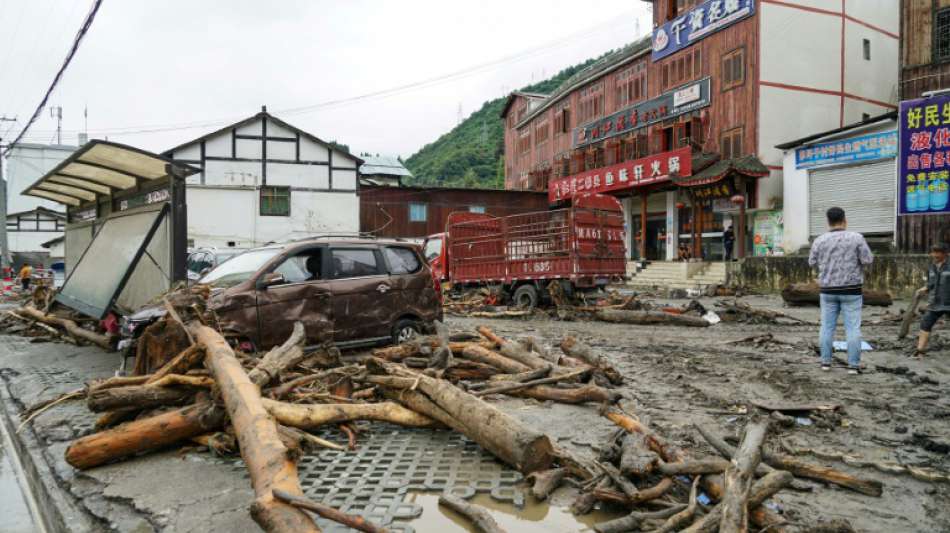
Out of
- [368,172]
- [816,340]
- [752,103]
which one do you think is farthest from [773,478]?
[368,172]

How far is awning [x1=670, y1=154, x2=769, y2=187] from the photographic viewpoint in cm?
2195

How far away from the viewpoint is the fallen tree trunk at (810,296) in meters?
13.7

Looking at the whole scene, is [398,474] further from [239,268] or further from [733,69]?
[733,69]

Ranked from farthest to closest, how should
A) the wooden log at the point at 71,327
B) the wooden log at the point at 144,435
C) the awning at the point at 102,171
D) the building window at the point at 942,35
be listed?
the building window at the point at 942,35, the wooden log at the point at 71,327, the awning at the point at 102,171, the wooden log at the point at 144,435

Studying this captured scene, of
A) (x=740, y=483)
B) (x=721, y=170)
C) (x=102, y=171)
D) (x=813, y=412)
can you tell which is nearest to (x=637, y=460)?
(x=740, y=483)

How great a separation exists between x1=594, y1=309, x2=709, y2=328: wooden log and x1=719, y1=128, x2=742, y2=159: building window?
15203 mm

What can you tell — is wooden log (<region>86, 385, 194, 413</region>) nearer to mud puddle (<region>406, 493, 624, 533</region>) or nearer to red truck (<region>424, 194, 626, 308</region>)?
mud puddle (<region>406, 493, 624, 533</region>)

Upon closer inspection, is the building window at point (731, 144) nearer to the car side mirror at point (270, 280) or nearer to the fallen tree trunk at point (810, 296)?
the fallen tree trunk at point (810, 296)

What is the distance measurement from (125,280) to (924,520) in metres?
8.56

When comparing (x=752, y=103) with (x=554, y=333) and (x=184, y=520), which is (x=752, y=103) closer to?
(x=554, y=333)

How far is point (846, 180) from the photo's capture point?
19172 millimetres

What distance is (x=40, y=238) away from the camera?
40750 mm

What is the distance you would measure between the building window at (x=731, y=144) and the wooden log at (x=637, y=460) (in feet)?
76.7

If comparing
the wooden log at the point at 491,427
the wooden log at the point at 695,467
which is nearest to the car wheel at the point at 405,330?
the wooden log at the point at 491,427
